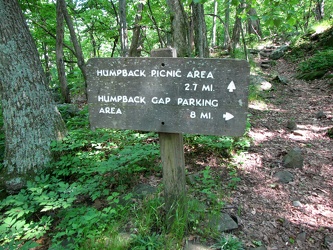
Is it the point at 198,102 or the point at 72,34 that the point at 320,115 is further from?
the point at 72,34

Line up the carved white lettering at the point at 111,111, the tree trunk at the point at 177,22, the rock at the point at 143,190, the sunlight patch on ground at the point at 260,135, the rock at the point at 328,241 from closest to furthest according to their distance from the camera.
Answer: the carved white lettering at the point at 111,111, the rock at the point at 328,241, the rock at the point at 143,190, the sunlight patch on ground at the point at 260,135, the tree trunk at the point at 177,22

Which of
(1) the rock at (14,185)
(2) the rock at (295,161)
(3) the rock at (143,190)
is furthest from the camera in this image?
(2) the rock at (295,161)

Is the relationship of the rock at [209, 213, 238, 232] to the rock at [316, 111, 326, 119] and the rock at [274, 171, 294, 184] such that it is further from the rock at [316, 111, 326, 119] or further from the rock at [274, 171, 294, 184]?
the rock at [316, 111, 326, 119]

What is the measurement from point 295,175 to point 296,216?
3.10 feet

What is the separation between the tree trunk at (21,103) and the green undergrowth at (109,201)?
259 mm

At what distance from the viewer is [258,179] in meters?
3.55

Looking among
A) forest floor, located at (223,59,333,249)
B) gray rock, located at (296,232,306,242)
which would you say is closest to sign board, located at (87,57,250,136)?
forest floor, located at (223,59,333,249)

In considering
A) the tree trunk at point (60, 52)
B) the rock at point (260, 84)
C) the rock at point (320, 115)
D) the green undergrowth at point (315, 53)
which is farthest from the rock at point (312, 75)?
the tree trunk at point (60, 52)

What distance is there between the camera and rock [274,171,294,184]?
139 inches

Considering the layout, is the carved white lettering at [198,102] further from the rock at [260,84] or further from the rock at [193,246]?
the rock at [260,84]

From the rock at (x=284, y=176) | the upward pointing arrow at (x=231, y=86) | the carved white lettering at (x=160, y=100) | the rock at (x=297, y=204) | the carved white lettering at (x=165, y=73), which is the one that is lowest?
the rock at (x=297, y=204)

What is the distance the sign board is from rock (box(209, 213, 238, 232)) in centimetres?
116

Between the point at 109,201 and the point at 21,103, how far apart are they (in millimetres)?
1879

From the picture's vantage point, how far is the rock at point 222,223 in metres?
2.49
